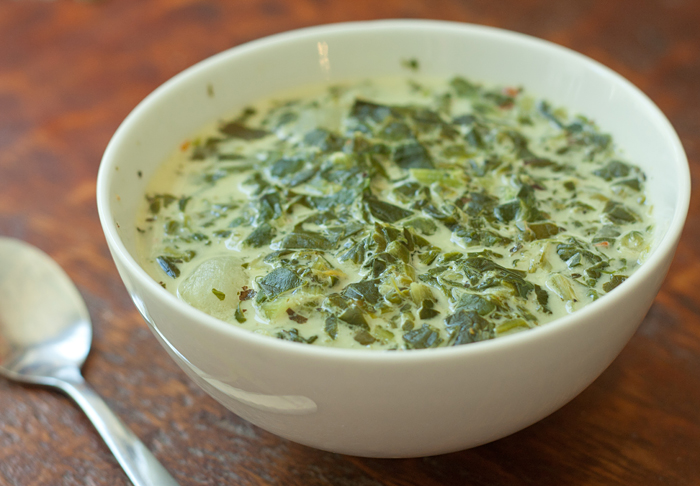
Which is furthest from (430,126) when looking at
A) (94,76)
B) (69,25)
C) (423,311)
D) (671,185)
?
(69,25)

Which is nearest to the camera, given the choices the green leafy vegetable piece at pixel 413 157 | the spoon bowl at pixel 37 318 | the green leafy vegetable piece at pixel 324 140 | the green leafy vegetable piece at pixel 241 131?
the spoon bowl at pixel 37 318

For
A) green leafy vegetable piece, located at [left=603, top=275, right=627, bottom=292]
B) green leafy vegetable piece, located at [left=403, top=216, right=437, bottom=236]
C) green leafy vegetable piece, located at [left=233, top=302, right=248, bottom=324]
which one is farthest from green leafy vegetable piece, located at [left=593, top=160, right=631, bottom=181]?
green leafy vegetable piece, located at [left=233, top=302, right=248, bottom=324]

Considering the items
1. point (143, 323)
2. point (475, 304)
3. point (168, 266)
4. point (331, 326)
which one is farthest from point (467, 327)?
point (143, 323)

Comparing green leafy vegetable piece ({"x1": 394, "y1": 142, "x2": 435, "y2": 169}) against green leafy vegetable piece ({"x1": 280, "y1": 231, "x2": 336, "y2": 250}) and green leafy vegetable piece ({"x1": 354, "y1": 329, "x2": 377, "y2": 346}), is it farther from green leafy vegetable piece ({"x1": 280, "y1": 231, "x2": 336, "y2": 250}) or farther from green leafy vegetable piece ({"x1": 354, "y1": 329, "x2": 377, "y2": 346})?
green leafy vegetable piece ({"x1": 354, "y1": 329, "x2": 377, "y2": 346})

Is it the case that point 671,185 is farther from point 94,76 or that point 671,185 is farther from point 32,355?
point 94,76

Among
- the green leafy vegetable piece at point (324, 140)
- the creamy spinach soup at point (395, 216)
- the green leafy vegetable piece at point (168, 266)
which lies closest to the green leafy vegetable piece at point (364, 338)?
the creamy spinach soup at point (395, 216)

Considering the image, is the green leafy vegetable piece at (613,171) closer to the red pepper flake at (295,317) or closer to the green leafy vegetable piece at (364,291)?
the green leafy vegetable piece at (364,291)

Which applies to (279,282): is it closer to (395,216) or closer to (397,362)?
(395,216)
